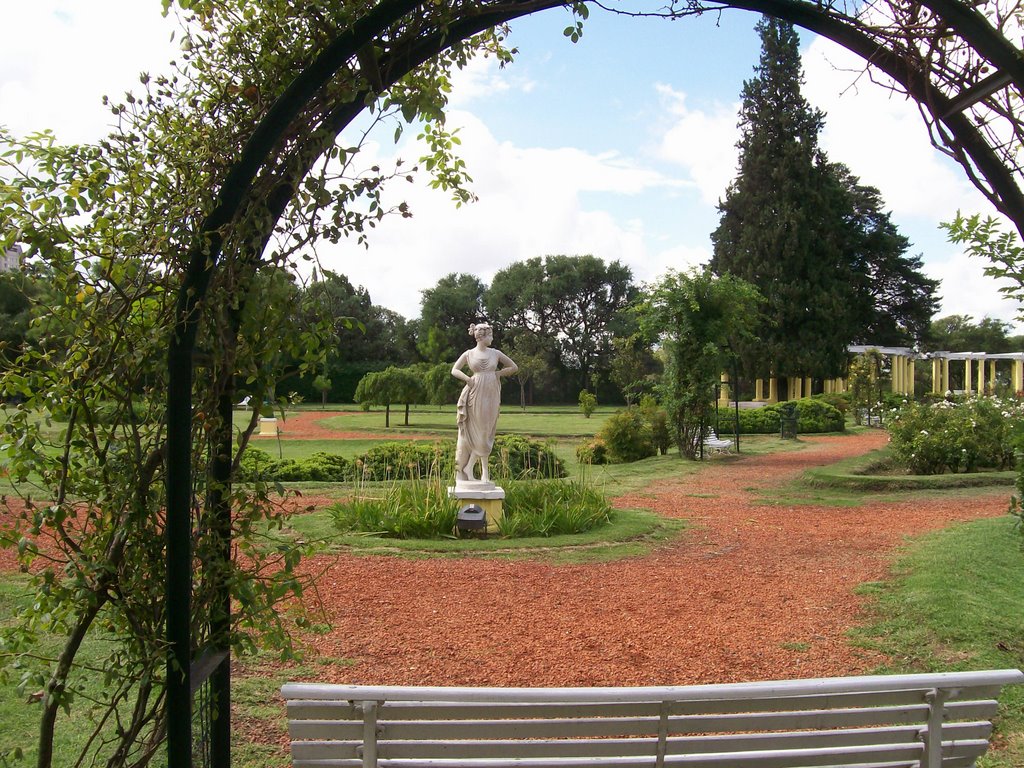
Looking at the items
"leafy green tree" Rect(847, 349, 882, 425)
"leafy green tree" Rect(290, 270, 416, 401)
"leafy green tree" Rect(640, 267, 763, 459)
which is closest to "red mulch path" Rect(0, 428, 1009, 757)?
"leafy green tree" Rect(640, 267, 763, 459)

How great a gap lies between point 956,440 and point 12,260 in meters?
15.2

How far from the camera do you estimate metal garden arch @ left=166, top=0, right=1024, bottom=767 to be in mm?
2023

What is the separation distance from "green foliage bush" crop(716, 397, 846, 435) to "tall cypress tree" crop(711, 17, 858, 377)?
9692mm

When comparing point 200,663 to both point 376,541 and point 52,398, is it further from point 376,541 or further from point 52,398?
point 376,541

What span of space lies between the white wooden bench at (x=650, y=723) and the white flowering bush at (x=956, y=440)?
13.4 m

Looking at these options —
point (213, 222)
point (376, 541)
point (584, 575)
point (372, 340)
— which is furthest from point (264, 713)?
point (372, 340)

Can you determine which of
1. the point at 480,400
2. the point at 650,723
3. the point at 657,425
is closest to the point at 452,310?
the point at 657,425

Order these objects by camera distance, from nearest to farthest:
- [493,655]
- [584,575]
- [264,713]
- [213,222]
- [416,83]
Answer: [213,222] < [416,83] < [264,713] < [493,655] < [584,575]

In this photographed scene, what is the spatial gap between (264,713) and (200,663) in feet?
6.64

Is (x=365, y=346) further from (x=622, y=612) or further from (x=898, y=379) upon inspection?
(x=622, y=612)

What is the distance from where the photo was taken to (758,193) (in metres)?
37.2

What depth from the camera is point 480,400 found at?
9.56 m

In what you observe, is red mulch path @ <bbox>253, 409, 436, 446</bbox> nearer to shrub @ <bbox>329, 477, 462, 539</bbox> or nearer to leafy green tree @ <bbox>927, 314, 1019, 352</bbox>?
shrub @ <bbox>329, 477, 462, 539</bbox>

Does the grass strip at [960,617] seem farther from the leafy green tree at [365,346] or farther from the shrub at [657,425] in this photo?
the leafy green tree at [365,346]
